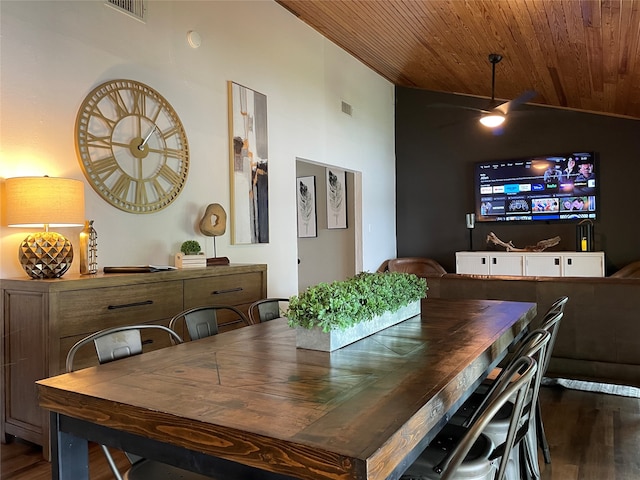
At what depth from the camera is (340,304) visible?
171 centimetres

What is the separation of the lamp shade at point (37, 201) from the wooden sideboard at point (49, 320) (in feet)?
1.07

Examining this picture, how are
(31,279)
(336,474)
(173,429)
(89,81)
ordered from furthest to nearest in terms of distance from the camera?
(89,81)
(31,279)
(173,429)
(336,474)

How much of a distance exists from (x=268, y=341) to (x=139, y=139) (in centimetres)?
233

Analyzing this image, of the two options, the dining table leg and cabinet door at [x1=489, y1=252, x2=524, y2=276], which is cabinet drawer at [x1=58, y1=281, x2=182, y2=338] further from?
cabinet door at [x1=489, y1=252, x2=524, y2=276]

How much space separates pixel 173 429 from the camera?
1.11 m

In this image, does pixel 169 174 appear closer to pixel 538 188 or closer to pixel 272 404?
pixel 272 404

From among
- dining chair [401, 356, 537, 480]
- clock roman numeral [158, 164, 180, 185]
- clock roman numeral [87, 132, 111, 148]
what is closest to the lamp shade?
clock roman numeral [87, 132, 111, 148]

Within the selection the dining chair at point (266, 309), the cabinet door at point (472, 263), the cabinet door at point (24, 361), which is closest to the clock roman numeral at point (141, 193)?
the cabinet door at point (24, 361)

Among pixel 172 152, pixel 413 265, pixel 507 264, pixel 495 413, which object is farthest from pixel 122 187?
pixel 507 264

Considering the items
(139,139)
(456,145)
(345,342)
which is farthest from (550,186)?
(345,342)

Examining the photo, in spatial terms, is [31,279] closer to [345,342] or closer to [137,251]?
[137,251]

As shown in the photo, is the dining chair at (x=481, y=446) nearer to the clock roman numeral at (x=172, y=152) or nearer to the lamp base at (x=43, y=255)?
the lamp base at (x=43, y=255)

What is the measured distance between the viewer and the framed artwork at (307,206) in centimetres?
793

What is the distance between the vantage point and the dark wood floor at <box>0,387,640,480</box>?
2.36 meters
